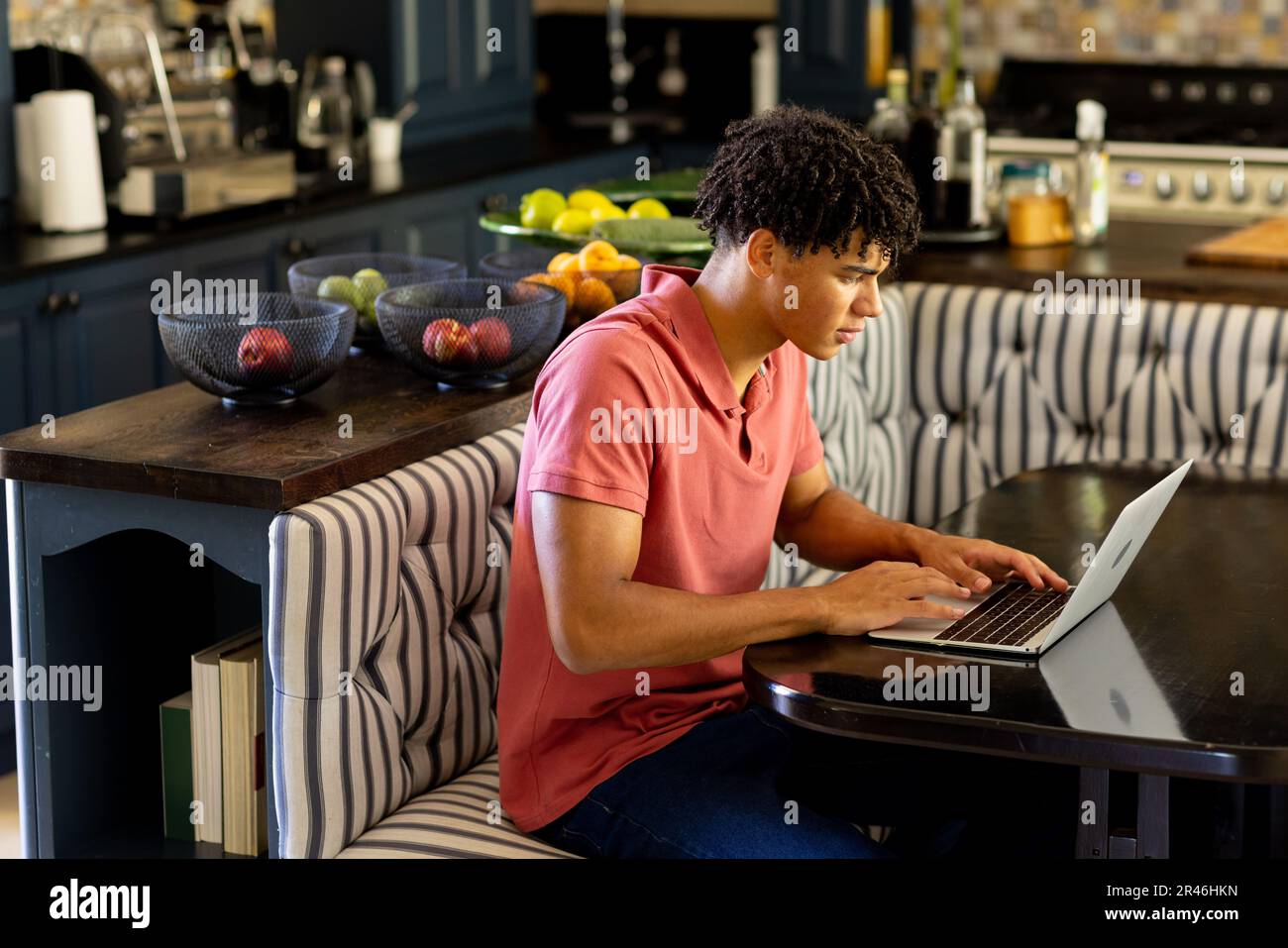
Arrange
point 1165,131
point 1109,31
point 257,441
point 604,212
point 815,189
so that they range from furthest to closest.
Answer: point 1109,31
point 1165,131
point 604,212
point 257,441
point 815,189

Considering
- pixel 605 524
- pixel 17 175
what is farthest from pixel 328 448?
pixel 17 175

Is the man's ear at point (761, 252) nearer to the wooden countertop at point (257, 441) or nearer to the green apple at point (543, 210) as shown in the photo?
the wooden countertop at point (257, 441)

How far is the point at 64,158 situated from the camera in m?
3.81

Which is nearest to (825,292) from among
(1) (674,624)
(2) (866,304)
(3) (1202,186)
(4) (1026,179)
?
(2) (866,304)

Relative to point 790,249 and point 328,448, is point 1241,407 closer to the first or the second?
point 790,249

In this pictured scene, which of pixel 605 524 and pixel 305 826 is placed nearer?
pixel 605 524

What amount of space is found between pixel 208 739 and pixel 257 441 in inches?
14.9

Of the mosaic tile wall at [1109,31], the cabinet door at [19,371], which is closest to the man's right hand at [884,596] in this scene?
the cabinet door at [19,371]

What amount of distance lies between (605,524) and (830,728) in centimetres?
31

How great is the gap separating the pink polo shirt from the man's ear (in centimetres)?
9

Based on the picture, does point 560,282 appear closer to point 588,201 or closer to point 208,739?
point 588,201

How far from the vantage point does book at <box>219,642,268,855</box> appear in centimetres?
219

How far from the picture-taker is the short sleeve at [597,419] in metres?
1.85

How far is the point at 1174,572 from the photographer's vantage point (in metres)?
2.22
